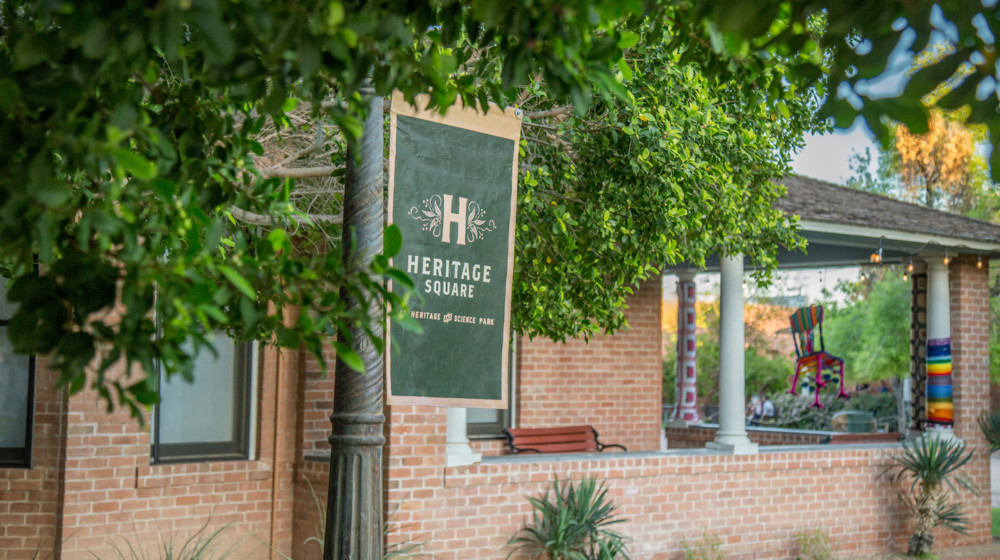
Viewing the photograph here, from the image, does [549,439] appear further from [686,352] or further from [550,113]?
[550,113]

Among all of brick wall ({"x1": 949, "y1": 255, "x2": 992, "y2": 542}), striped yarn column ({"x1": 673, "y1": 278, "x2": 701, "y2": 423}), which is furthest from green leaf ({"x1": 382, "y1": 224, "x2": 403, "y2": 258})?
striped yarn column ({"x1": 673, "y1": 278, "x2": 701, "y2": 423})

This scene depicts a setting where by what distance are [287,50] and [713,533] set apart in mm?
8735

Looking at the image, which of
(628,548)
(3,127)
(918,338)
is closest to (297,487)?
(628,548)

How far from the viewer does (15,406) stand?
7398 mm

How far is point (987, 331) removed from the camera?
489 inches

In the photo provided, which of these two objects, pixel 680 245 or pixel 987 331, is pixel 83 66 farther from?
pixel 987 331

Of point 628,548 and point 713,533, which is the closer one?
point 628,548

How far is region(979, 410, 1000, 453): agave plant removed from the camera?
12.0 meters

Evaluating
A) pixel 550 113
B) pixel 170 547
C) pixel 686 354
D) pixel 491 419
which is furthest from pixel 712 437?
pixel 550 113

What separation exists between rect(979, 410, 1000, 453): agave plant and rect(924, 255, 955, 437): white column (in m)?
0.43

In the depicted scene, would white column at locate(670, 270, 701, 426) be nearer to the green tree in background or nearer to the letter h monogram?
the letter h monogram

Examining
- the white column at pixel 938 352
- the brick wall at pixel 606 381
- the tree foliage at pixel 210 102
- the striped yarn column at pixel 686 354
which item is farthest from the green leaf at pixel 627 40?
the striped yarn column at pixel 686 354

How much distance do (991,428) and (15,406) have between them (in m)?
11.1

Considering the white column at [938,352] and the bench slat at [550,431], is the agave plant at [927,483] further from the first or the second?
the bench slat at [550,431]
